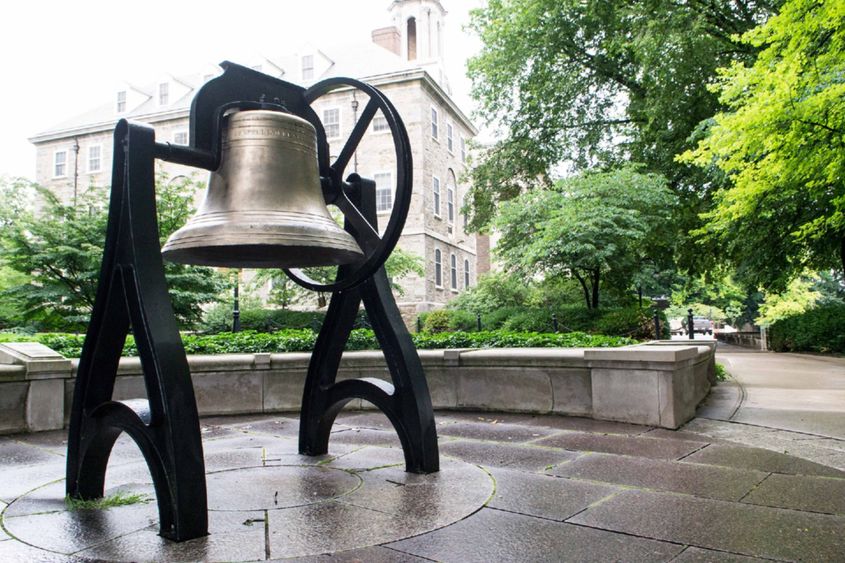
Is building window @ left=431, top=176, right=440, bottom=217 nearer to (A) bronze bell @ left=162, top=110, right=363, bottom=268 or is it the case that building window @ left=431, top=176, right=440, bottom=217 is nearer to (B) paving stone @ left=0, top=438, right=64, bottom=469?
(B) paving stone @ left=0, top=438, right=64, bottom=469

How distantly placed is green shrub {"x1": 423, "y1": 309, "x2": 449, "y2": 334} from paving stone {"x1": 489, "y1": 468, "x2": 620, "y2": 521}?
19.2m

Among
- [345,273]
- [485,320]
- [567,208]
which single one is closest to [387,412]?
[345,273]

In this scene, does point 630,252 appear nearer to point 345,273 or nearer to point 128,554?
point 345,273

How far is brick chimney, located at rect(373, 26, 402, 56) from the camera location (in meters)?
34.7

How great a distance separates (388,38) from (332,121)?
7503 millimetres

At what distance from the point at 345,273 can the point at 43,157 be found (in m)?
39.2

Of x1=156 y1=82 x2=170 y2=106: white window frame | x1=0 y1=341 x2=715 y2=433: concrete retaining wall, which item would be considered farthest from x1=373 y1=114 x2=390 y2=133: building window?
x1=0 y1=341 x2=715 y2=433: concrete retaining wall

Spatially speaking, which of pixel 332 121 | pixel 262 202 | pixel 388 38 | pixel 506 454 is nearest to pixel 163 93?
pixel 332 121

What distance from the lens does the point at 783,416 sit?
6344 millimetres

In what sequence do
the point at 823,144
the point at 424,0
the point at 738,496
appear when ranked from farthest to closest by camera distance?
1. the point at 424,0
2. the point at 823,144
3. the point at 738,496

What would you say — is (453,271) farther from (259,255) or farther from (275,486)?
(275,486)

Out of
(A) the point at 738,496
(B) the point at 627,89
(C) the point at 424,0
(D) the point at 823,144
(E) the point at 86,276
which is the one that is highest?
(C) the point at 424,0

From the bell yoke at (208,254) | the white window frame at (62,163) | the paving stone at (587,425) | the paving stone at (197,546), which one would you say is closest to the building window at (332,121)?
the white window frame at (62,163)

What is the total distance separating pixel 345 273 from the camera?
4586 millimetres
